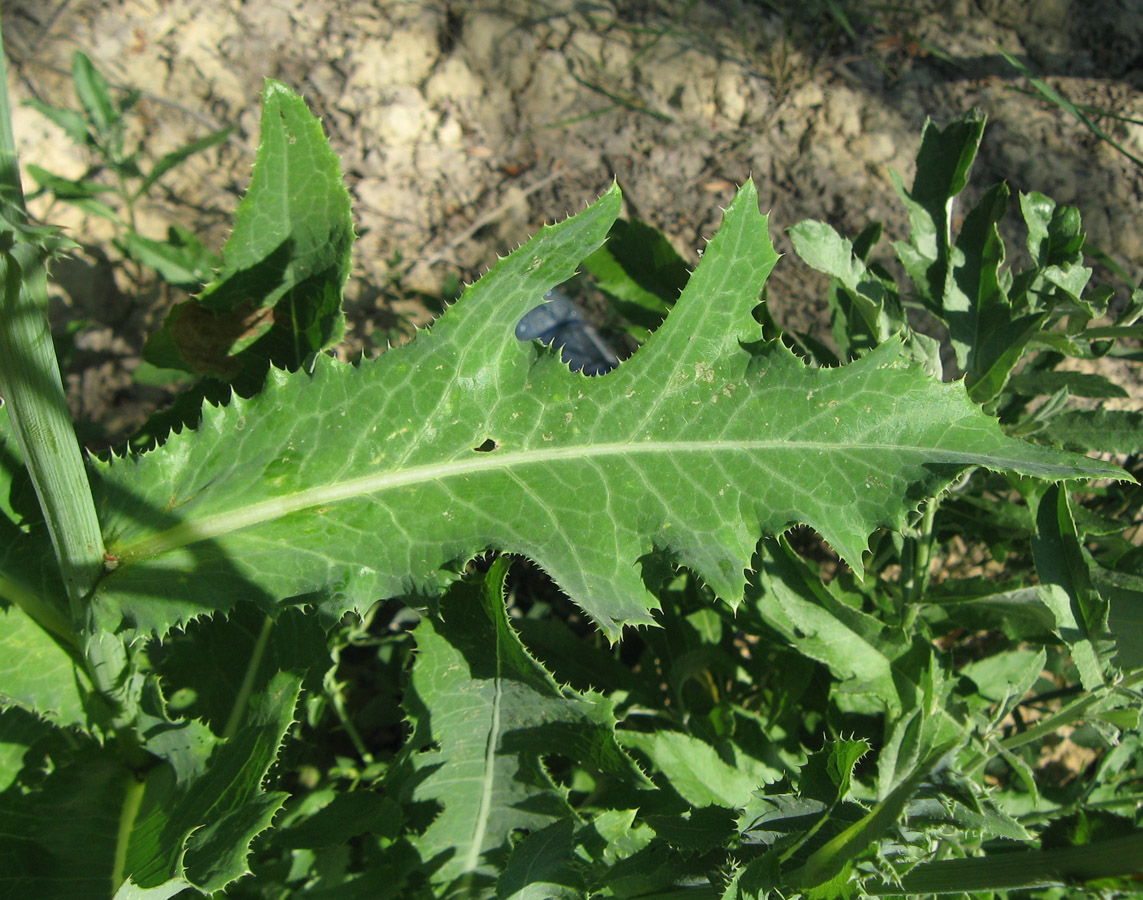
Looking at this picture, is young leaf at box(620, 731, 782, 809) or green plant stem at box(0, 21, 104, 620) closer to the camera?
green plant stem at box(0, 21, 104, 620)

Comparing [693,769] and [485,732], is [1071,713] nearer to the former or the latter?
[693,769]

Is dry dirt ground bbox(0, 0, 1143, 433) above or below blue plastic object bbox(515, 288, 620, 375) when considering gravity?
above

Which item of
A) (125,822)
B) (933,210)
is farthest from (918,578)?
(125,822)

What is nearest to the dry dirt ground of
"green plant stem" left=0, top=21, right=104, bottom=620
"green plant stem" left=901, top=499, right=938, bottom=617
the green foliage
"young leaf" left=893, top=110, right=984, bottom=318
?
the green foliage

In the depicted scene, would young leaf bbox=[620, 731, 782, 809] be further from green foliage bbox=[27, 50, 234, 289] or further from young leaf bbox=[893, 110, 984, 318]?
green foliage bbox=[27, 50, 234, 289]

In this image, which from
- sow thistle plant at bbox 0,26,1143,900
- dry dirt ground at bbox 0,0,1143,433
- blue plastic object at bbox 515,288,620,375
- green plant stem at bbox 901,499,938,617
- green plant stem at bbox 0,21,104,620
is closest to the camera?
green plant stem at bbox 0,21,104,620

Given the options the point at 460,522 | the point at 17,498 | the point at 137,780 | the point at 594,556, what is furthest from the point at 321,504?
the point at 137,780
